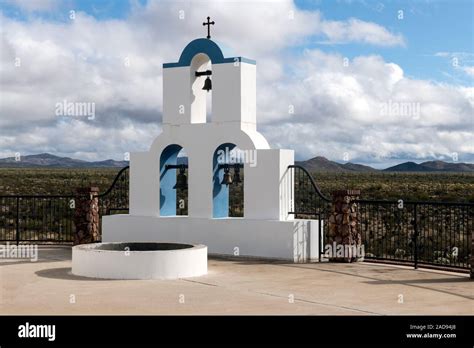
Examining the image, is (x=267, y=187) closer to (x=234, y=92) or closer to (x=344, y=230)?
(x=344, y=230)

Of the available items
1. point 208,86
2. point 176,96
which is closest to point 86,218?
point 176,96

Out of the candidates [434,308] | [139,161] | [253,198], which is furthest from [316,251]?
[434,308]

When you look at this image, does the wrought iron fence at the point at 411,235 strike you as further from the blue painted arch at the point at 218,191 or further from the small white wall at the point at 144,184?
the small white wall at the point at 144,184

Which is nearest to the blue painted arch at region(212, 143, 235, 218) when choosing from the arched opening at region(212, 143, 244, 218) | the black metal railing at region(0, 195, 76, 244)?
the arched opening at region(212, 143, 244, 218)

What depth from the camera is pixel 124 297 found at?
35.2ft

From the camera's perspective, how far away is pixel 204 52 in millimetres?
16562

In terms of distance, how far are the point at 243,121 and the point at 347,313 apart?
7.34 metres

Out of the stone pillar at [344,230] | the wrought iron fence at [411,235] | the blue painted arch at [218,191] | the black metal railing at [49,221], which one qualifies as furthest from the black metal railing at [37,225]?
the stone pillar at [344,230]

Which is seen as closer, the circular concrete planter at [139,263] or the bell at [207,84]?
the circular concrete planter at [139,263]

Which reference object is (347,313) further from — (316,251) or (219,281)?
(316,251)

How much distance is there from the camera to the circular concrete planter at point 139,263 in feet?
41.8

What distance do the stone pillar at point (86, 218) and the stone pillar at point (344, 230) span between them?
19.5 ft

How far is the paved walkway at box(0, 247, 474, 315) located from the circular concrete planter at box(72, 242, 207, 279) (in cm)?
28
